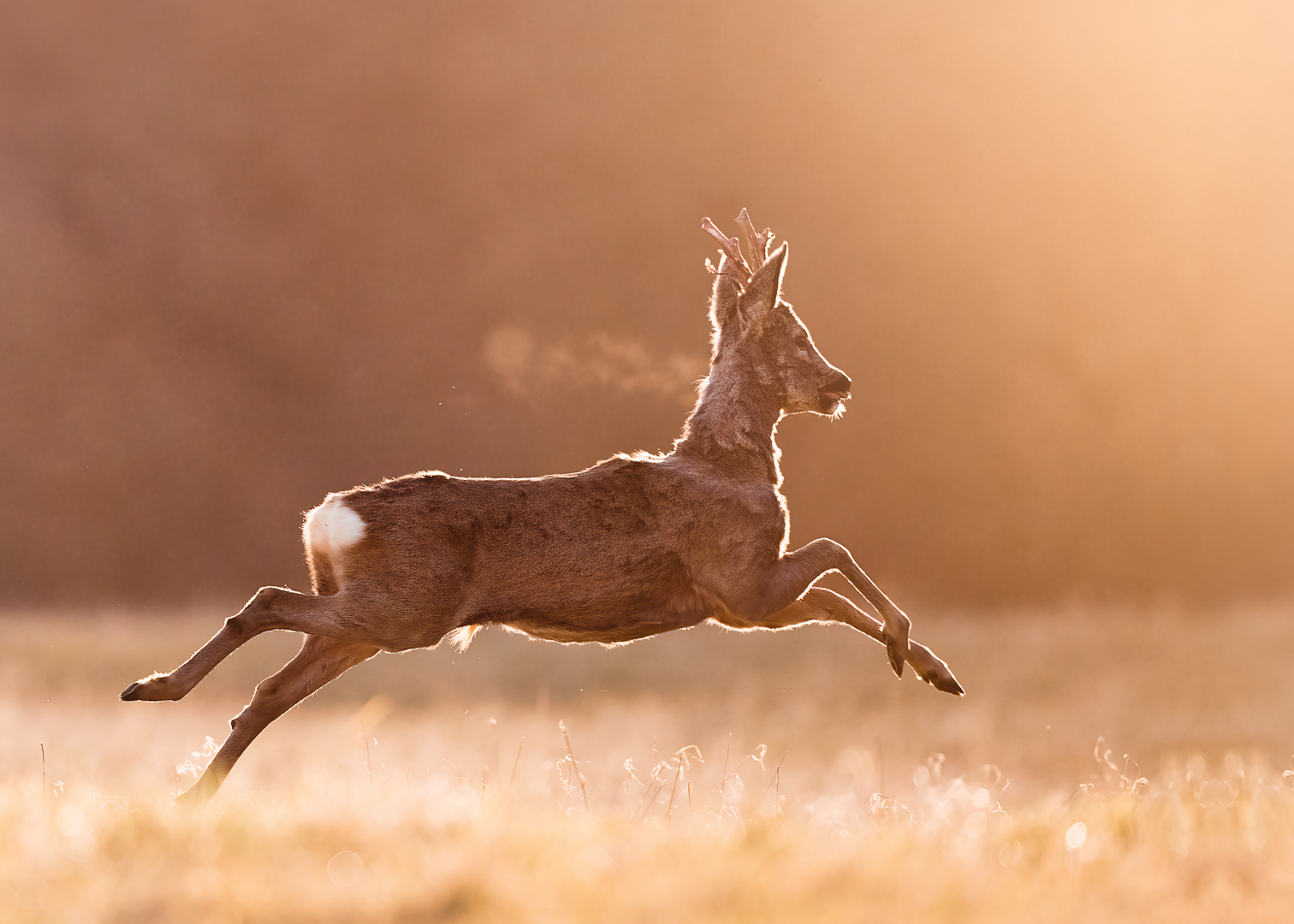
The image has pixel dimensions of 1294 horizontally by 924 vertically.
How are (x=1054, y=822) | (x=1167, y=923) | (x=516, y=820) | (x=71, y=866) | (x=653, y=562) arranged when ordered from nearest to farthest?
1. (x=1167, y=923)
2. (x=71, y=866)
3. (x=516, y=820)
4. (x=1054, y=822)
5. (x=653, y=562)

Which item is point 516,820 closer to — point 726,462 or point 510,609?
point 510,609

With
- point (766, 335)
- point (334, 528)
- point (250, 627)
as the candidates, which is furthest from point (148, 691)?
point (766, 335)

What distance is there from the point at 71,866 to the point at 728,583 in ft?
13.7

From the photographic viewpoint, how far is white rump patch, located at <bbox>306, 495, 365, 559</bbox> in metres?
6.88

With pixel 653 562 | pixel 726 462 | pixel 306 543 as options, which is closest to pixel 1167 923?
pixel 653 562

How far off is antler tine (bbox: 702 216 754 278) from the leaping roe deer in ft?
0.62

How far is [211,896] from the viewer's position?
11.4 ft

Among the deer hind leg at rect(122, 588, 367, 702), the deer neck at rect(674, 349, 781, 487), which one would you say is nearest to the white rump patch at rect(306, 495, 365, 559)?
the deer hind leg at rect(122, 588, 367, 702)

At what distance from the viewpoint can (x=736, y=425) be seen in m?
7.79

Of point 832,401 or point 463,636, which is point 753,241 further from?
point 463,636

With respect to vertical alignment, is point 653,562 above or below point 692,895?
above

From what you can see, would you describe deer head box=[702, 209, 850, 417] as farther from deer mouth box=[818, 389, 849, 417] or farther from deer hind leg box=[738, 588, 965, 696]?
deer hind leg box=[738, 588, 965, 696]

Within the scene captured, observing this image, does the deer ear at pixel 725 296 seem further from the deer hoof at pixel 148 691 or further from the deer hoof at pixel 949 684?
the deer hoof at pixel 148 691

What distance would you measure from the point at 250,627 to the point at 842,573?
12.0 ft
